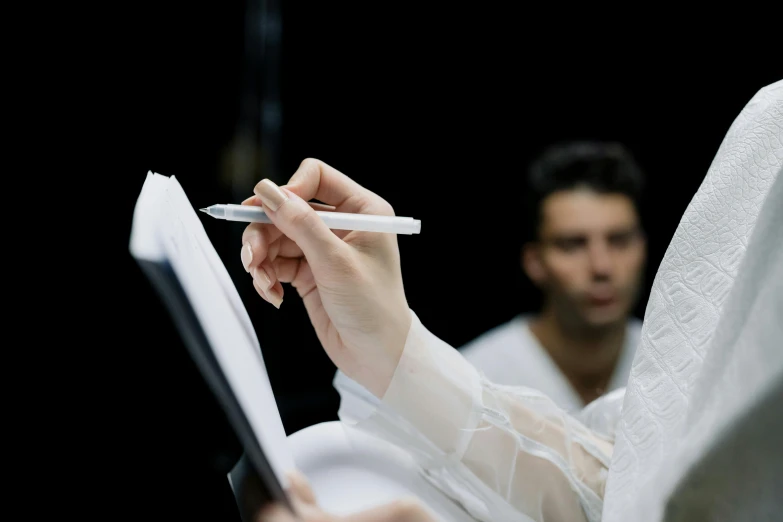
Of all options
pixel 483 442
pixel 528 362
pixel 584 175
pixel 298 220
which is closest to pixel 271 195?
pixel 298 220

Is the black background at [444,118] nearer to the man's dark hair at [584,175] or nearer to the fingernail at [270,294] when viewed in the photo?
the man's dark hair at [584,175]

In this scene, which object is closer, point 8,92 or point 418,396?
point 418,396

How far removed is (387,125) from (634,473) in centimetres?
197

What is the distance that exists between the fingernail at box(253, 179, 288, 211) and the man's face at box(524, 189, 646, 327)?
1.57 m

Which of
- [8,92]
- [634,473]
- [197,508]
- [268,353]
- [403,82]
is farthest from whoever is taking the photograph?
[268,353]

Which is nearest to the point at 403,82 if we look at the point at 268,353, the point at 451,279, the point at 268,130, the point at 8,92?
the point at 268,130

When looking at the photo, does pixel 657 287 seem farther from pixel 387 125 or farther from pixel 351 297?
pixel 387 125

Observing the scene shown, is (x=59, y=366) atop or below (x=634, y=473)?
below

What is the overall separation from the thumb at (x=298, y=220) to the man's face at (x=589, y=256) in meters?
1.54

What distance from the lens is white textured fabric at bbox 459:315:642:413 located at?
2.00 meters

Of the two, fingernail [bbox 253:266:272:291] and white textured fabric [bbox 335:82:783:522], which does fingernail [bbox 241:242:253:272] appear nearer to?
fingernail [bbox 253:266:272:291]

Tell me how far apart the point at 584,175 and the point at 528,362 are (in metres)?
0.58

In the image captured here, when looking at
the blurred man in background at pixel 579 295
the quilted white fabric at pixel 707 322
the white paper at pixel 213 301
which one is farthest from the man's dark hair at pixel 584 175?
the white paper at pixel 213 301

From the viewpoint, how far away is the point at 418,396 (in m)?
0.66
